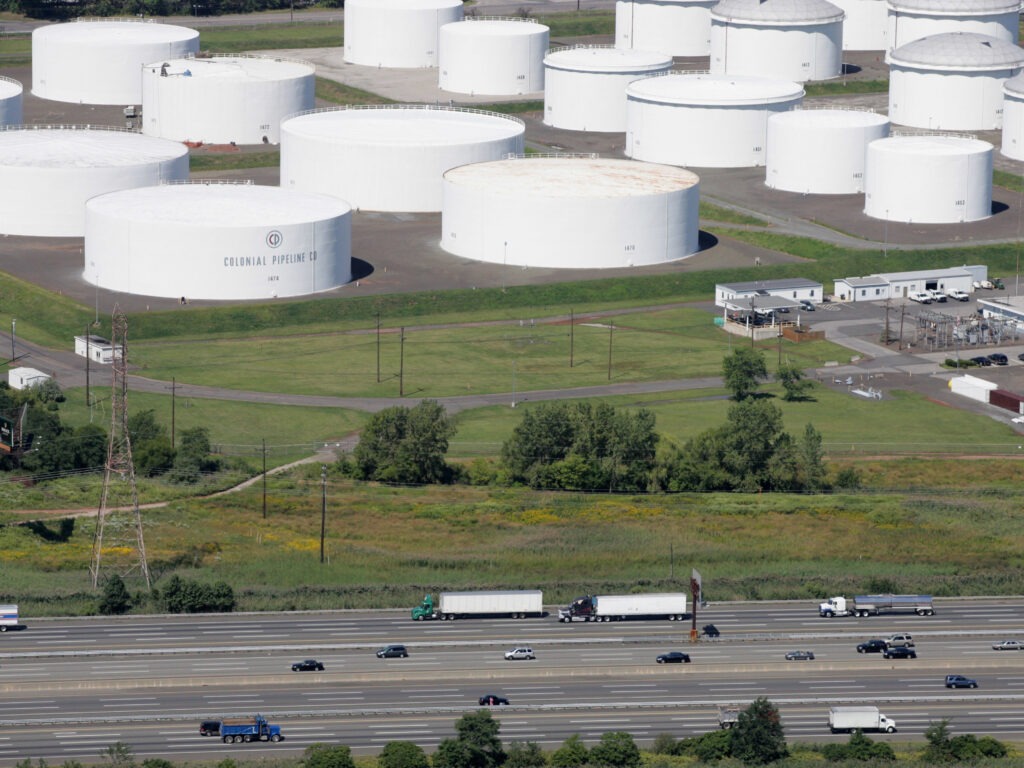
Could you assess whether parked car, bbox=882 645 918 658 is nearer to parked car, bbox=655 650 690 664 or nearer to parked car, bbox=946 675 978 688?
parked car, bbox=946 675 978 688

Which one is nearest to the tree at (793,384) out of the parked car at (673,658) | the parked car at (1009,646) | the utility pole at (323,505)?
the utility pole at (323,505)

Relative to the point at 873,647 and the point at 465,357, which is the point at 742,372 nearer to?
the point at 465,357

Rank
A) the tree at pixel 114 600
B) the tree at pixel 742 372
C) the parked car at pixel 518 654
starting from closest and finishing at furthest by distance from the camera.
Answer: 1. the parked car at pixel 518 654
2. the tree at pixel 114 600
3. the tree at pixel 742 372

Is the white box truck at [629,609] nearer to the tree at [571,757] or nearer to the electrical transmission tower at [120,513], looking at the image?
the tree at [571,757]

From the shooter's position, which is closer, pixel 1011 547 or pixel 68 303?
pixel 1011 547

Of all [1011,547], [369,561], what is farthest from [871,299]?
[369,561]

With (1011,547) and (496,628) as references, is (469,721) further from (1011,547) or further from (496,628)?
(1011,547)

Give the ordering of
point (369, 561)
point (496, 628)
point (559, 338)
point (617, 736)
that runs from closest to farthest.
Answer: point (617, 736) → point (496, 628) → point (369, 561) → point (559, 338)

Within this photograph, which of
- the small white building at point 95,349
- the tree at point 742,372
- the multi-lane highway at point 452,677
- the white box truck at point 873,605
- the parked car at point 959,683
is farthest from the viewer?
the small white building at point 95,349
